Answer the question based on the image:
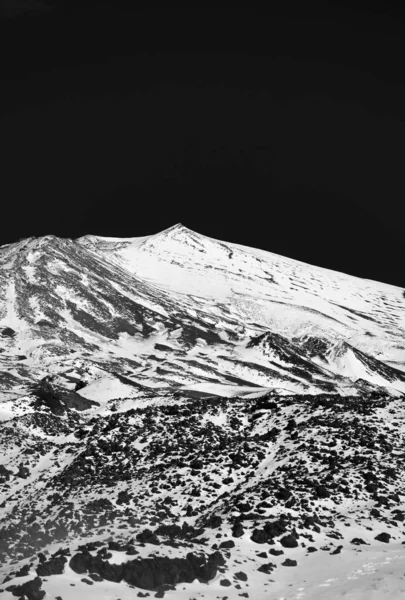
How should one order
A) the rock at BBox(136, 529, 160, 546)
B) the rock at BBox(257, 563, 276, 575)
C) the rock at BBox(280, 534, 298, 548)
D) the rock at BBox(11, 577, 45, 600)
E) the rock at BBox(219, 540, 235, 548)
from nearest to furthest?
the rock at BBox(11, 577, 45, 600) < the rock at BBox(257, 563, 276, 575) < the rock at BBox(136, 529, 160, 546) < the rock at BBox(219, 540, 235, 548) < the rock at BBox(280, 534, 298, 548)

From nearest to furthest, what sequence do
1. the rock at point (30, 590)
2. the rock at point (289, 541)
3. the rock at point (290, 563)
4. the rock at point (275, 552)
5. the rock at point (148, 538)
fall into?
1. the rock at point (30, 590)
2. the rock at point (148, 538)
3. the rock at point (290, 563)
4. the rock at point (275, 552)
5. the rock at point (289, 541)

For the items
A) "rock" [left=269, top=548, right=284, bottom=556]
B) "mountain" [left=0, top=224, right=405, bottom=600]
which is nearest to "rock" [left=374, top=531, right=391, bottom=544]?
"mountain" [left=0, top=224, right=405, bottom=600]

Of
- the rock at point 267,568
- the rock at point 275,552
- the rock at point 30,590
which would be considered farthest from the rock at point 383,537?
the rock at point 30,590

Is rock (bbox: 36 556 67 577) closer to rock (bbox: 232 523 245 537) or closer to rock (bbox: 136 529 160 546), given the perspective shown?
rock (bbox: 136 529 160 546)

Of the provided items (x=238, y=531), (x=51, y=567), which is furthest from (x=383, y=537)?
(x=51, y=567)

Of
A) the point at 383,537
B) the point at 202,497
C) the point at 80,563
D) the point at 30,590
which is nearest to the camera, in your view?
the point at 30,590

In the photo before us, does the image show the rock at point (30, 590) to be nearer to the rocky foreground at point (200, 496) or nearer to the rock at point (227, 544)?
the rocky foreground at point (200, 496)

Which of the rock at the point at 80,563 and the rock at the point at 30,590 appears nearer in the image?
the rock at the point at 30,590

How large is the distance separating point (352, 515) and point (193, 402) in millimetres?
24106

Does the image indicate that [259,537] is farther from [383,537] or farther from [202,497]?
[202,497]

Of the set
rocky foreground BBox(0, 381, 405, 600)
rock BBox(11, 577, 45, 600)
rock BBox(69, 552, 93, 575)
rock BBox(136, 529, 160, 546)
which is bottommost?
rocky foreground BBox(0, 381, 405, 600)

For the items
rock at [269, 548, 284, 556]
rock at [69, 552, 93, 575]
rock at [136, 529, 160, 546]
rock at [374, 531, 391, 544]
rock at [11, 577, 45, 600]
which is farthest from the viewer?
rock at [374, 531, 391, 544]

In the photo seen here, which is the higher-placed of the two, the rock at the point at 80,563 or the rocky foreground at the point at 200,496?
the rock at the point at 80,563

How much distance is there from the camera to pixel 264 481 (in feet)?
118
